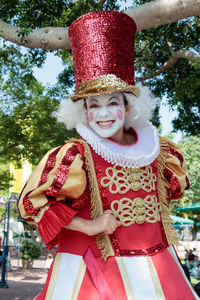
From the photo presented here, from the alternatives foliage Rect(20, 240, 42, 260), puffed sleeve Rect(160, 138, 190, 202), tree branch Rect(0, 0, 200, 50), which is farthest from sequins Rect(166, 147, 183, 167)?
foliage Rect(20, 240, 42, 260)

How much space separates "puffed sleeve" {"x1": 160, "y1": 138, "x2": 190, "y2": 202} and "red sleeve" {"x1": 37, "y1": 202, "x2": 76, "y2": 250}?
0.76 metres

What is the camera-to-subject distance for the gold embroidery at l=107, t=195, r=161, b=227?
219 centimetres

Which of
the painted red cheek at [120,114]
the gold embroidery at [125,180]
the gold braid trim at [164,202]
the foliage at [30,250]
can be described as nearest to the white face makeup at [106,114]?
the painted red cheek at [120,114]

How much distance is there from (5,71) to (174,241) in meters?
8.01

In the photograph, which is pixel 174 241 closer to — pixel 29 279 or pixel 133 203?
pixel 133 203

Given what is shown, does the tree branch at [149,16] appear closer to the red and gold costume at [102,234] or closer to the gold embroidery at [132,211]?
the red and gold costume at [102,234]

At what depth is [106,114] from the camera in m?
2.31

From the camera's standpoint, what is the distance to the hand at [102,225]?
6.79ft

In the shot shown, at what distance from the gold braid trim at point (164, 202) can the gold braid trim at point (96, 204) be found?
42 centimetres

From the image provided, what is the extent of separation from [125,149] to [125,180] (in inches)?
7.8

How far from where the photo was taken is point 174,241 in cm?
234

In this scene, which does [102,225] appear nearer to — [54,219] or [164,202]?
[54,219]

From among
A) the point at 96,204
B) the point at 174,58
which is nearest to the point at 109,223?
the point at 96,204

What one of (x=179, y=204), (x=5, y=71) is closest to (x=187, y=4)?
(x=5, y=71)
